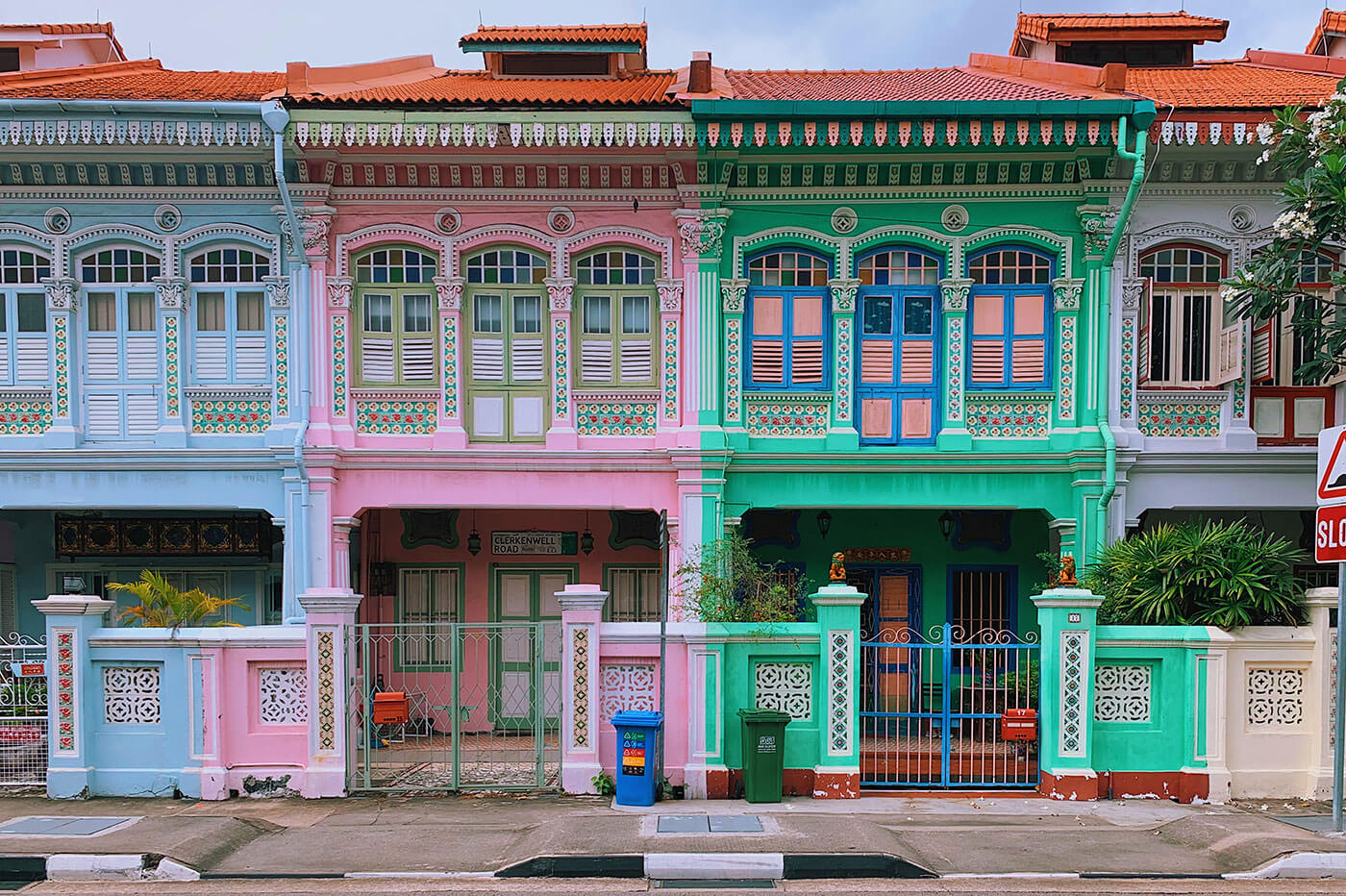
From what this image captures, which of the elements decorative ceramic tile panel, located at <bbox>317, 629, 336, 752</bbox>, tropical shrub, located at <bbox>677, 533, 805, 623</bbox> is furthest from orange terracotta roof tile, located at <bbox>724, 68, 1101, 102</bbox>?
decorative ceramic tile panel, located at <bbox>317, 629, 336, 752</bbox>

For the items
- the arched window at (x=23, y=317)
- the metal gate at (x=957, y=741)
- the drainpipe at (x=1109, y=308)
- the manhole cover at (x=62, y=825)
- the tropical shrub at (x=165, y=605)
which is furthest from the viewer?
the arched window at (x=23, y=317)

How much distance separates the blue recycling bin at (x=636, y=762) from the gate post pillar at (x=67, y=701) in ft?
16.5

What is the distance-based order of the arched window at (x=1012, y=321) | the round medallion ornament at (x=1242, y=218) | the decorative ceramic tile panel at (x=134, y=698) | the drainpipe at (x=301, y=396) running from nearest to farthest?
the decorative ceramic tile panel at (x=134, y=698) → the drainpipe at (x=301, y=396) → the round medallion ornament at (x=1242, y=218) → the arched window at (x=1012, y=321)

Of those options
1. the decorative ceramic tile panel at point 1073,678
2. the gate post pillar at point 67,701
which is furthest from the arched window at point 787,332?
the gate post pillar at point 67,701

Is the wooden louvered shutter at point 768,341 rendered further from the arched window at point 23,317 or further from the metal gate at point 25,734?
the arched window at point 23,317

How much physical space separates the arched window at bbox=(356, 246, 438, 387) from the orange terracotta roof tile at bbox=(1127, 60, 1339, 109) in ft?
29.6

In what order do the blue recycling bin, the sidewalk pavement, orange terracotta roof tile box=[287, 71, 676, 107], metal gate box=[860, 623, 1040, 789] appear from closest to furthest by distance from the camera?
1. the sidewalk pavement
2. the blue recycling bin
3. metal gate box=[860, 623, 1040, 789]
4. orange terracotta roof tile box=[287, 71, 676, 107]

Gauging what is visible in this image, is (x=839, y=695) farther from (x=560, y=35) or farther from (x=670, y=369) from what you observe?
(x=560, y=35)

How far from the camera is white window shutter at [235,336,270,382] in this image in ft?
43.1

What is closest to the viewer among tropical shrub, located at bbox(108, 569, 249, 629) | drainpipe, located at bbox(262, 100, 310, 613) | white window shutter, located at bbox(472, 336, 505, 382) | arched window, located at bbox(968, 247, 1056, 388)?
tropical shrub, located at bbox(108, 569, 249, 629)

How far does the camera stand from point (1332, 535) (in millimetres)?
8398

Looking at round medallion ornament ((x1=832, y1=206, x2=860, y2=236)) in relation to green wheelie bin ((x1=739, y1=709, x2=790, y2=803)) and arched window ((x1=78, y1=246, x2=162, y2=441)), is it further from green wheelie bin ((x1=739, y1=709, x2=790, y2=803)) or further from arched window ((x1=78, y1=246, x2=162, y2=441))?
arched window ((x1=78, y1=246, x2=162, y2=441))

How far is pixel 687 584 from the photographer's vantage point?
1226cm

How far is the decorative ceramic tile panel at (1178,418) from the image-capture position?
13.0 meters
